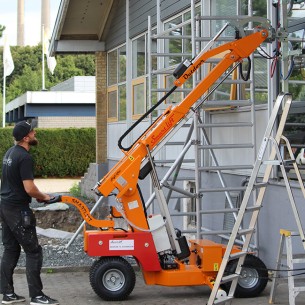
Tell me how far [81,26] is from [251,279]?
1267cm

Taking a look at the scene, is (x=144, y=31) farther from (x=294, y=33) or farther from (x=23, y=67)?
(x=23, y=67)

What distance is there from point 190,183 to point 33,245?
16.7 ft

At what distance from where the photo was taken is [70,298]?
29.7ft

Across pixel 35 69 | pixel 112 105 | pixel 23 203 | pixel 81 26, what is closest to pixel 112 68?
pixel 112 105

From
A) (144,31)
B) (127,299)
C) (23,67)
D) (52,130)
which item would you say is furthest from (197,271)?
(23,67)

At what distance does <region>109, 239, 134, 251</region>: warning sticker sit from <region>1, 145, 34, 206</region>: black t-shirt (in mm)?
1058

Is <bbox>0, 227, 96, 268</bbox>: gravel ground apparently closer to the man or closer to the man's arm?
the man

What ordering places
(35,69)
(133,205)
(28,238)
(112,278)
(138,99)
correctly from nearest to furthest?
(28,238) → (133,205) → (112,278) → (138,99) → (35,69)

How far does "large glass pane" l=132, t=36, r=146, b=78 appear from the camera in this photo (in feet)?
54.4

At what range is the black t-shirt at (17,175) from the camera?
27.8ft

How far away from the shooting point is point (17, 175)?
8.54m

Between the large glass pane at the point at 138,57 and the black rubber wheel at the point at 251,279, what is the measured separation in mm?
8349

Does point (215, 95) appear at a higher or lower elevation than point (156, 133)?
higher

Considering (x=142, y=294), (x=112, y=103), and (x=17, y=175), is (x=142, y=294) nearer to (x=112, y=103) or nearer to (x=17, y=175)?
(x=17, y=175)
